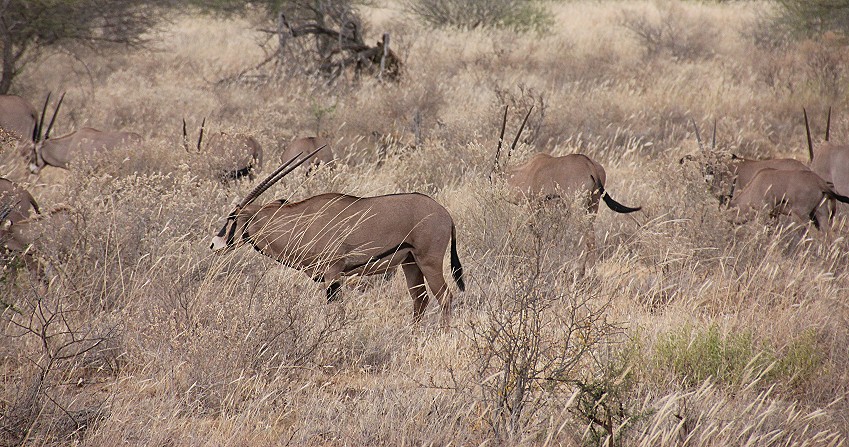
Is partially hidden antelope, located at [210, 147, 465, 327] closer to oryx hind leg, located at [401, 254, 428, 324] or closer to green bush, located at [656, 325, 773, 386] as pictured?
oryx hind leg, located at [401, 254, 428, 324]

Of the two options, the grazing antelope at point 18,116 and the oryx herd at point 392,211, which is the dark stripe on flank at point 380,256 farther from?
the grazing antelope at point 18,116

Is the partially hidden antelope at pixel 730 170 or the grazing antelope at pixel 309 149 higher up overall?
the partially hidden antelope at pixel 730 170

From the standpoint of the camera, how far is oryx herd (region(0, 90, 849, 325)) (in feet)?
17.3

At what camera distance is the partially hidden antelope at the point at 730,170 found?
7416 millimetres

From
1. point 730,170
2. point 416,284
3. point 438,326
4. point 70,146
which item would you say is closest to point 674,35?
point 730,170

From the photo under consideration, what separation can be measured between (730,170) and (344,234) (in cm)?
459

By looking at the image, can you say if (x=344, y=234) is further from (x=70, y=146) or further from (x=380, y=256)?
(x=70, y=146)

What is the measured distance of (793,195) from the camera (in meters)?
7.09

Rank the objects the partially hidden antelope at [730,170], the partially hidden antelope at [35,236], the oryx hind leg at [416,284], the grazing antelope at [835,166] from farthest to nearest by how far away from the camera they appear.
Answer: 1. the grazing antelope at [835,166]
2. the partially hidden antelope at [730,170]
3. the oryx hind leg at [416,284]
4. the partially hidden antelope at [35,236]

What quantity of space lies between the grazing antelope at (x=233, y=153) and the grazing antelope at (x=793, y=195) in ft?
15.4

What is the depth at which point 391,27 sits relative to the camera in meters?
23.0

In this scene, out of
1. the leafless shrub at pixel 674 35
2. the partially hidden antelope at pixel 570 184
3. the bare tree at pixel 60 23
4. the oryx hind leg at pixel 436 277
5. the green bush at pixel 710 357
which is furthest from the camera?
the leafless shrub at pixel 674 35

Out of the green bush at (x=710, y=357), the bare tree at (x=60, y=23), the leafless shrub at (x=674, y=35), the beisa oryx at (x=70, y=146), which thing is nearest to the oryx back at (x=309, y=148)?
the beisa oryx at (x=70, y=146)

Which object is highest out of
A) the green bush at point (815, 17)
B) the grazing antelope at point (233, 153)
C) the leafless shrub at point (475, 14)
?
the green bush at point (815, 17)
